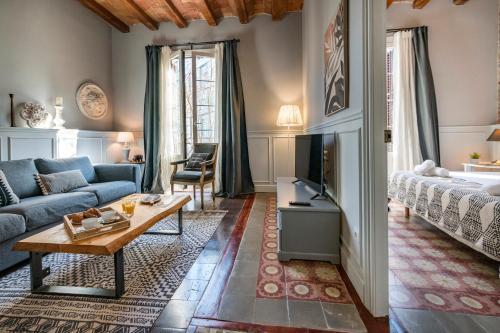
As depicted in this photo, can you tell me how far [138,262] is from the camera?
198 centimetres

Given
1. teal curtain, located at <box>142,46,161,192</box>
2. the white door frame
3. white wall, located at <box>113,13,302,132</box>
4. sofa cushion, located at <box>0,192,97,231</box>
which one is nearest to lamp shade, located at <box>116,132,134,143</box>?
teal curtain, located at <box>142,46,161,192</box>

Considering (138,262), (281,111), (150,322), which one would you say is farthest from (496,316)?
(281,111)

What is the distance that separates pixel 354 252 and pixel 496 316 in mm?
731

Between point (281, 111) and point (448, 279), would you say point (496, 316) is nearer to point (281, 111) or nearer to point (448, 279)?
point (448, 279)

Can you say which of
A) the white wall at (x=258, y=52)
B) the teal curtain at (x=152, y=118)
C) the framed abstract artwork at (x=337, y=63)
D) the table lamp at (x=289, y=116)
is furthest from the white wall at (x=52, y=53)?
the framed abstract artwork at (x=337, y=63)

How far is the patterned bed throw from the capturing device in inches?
64.1

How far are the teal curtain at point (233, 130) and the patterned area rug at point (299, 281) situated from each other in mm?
2328

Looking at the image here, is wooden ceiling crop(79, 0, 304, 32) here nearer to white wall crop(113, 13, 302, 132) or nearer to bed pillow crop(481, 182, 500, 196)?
white wall crop(113, 13, 302, 132)

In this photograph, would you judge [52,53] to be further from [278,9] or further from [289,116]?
[289,116]

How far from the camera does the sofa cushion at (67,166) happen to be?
2.88 m

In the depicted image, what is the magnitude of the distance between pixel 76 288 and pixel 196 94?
3.75 meters

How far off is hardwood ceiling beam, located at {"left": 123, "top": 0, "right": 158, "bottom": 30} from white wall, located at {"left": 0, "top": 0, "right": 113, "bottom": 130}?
85cm

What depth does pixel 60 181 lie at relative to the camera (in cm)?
277

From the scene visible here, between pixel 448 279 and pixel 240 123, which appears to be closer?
pixel 448 279
